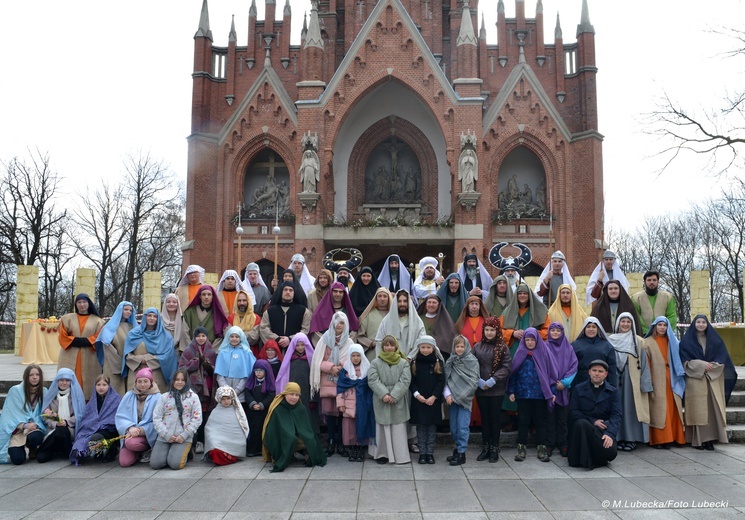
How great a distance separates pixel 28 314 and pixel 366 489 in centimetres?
1316

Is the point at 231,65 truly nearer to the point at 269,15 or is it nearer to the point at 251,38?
the point at 251,38

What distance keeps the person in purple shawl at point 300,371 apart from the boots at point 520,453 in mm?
2434

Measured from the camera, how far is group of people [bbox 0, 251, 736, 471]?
6.82m

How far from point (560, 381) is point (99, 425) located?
551cm

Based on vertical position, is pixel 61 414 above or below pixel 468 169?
below

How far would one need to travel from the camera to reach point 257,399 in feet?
24.0

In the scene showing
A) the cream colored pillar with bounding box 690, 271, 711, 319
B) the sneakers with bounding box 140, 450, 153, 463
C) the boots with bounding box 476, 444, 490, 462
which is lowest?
the sneakers with bounding box 140, 450, 153, 463

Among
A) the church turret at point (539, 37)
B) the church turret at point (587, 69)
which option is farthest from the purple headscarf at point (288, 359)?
the church turret at point (539, 37)

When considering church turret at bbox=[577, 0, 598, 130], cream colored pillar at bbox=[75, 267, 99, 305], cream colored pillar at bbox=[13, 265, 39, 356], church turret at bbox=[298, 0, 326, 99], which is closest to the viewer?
cream colored pillar at bbox=[75, 267, 99, 305]

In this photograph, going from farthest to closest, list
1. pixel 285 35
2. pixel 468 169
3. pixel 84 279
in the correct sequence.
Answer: pixel 285 35
pixel 468 169
pixel 84 279

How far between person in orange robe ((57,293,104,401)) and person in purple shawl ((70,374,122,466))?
1046 millimetres

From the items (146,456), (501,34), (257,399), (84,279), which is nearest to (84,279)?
(84,279)

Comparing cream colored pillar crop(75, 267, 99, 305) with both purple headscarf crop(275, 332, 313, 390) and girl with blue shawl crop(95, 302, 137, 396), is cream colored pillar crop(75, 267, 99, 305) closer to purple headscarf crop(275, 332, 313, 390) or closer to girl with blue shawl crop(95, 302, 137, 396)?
girl with blue shawl crop(95, 302, 137, 396)

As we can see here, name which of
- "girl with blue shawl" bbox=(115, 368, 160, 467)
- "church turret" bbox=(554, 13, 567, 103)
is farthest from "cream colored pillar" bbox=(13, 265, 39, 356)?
"church turret" bbox=(554, 13, 567, 103)
